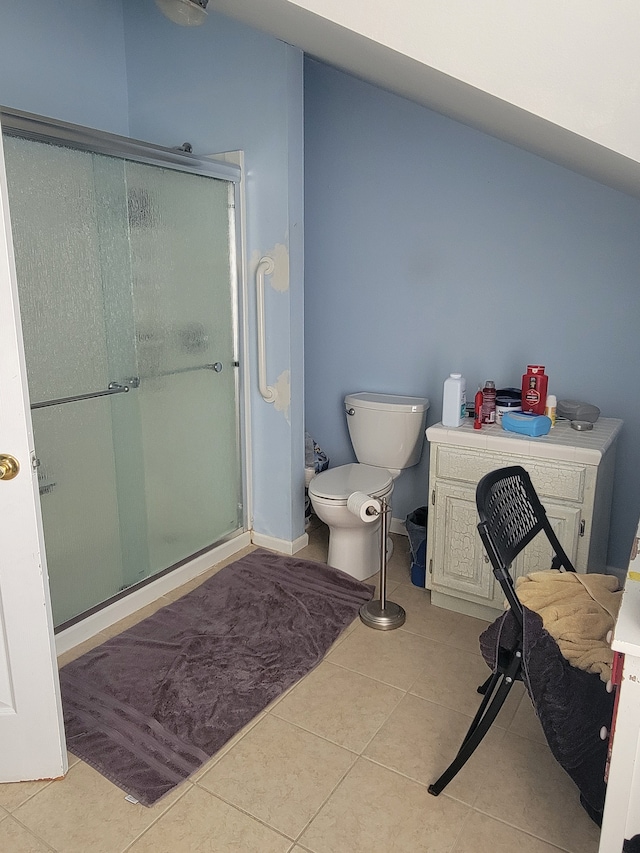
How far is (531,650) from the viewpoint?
4.79 feet

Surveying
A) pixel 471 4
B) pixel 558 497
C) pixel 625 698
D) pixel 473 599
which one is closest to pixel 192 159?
pixel 471 4

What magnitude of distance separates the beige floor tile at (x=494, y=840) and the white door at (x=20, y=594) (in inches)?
42.0

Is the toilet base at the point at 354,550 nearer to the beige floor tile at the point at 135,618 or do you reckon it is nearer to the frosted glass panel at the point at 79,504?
the beige floor tile at the point at 135,618

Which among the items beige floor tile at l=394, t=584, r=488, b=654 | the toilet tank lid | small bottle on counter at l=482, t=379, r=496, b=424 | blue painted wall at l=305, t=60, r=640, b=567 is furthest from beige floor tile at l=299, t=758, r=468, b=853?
the toilet tank lid

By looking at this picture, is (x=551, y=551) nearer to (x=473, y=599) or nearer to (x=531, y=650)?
(x=473, y=599)

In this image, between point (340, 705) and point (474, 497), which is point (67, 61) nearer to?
point (474, 497)

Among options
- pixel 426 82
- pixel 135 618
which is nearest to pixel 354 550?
pixel 135 618

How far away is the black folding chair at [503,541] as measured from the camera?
149 centimetres

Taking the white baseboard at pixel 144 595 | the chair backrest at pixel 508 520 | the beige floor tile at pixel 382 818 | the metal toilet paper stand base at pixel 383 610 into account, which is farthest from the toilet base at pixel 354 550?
the beige floor tile at pixel 382 818

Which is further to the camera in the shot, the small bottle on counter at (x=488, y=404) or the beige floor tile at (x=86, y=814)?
the small bottle on counter at (x=488, y=404)

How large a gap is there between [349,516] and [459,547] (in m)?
0.46

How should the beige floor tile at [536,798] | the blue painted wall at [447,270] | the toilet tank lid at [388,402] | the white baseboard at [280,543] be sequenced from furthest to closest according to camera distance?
the white baseboard at [280,543] < the toilet tank lid at [388,402] < the blue painted wall at [447,270] < the beige floor tile at [536,798]

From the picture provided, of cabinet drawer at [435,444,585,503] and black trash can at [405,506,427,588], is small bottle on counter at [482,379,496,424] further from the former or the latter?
black trash can at [405,506,427,588]

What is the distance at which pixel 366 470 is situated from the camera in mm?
2885
